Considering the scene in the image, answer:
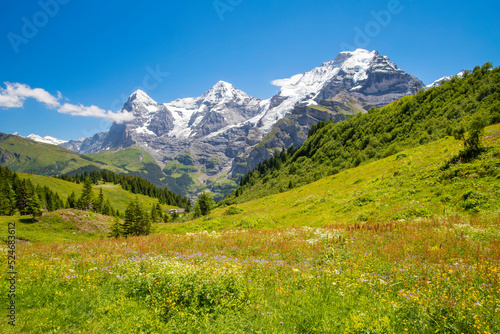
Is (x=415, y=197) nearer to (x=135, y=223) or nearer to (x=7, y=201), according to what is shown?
(x=135, y=223)

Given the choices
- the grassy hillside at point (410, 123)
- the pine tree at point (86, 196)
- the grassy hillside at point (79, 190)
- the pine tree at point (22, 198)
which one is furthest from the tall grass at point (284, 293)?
the grassy hillside at point (79, 190)

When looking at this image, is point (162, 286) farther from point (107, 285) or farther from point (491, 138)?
point (491, 138)

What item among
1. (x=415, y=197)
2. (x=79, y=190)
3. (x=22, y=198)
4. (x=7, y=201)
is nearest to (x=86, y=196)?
(x=22, y=198)

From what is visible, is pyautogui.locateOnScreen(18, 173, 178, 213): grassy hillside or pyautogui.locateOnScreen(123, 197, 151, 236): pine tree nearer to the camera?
pyautogui.locateOnScreen(123, 197, 151, 236): pine tree

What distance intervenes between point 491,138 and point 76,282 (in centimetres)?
3782

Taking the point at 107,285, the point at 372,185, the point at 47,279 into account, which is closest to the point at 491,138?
the point at 372,185

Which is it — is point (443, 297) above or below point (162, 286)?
below

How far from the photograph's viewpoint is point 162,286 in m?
7.25

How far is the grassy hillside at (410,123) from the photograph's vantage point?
4175 cm

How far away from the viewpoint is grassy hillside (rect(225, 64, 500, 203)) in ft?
137

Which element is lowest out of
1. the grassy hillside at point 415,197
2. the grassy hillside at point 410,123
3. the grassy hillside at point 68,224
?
the grassy hillside at point 415,197

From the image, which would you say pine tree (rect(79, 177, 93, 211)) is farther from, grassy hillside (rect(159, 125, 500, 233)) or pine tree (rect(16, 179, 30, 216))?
grassy hillside (rect(159, 125, 500, 233))

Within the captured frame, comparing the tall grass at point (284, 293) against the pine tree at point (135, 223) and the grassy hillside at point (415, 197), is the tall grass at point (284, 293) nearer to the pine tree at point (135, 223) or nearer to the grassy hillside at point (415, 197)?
the grassy hillside at point (415, 197)

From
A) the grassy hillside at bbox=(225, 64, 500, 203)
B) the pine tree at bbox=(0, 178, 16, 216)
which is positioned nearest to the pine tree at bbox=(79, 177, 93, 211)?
the pine tree at bbox=(0, 178, 16, 216)
